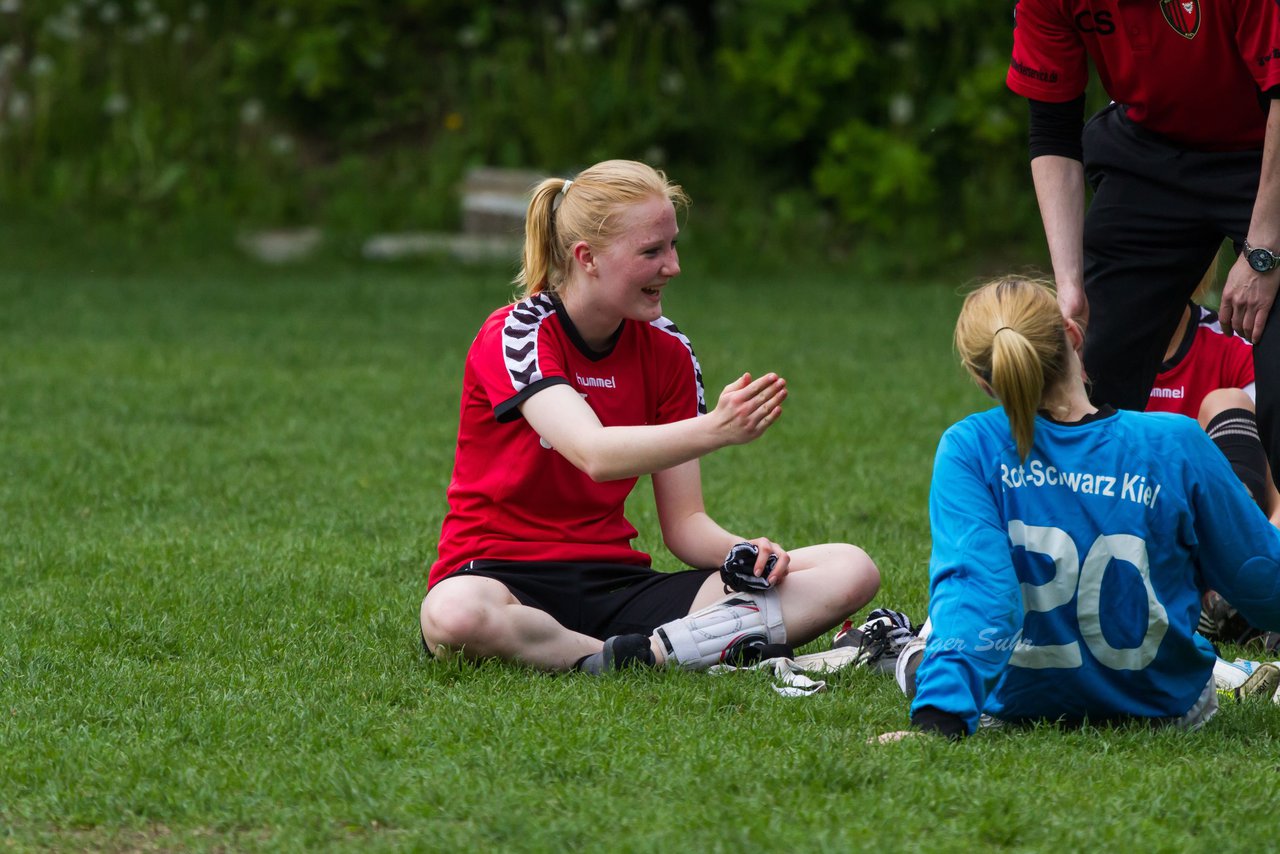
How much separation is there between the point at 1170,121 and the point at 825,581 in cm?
136

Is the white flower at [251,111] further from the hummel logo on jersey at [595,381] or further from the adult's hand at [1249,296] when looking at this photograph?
the adult's hand at [1249,296]

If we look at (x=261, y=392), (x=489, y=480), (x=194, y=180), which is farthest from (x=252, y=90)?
(x=489, y=480)

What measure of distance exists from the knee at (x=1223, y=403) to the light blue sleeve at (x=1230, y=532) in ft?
5.57

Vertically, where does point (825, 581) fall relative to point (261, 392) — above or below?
above

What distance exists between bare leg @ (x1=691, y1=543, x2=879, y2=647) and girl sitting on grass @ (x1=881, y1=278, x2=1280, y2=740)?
84 centimetres

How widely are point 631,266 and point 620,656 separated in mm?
887

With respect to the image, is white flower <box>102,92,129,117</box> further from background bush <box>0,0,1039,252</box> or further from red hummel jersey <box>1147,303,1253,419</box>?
red hummel jersey <box>1147,303,1253,419</box>

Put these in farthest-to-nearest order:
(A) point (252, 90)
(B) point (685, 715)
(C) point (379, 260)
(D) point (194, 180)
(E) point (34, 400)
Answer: (A) point (252, 90)
(D) point (194, 180)
(C) point (379, 260)
(E) point (34, 400)
(B) point (685, 715)

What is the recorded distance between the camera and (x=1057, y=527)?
3135 mm

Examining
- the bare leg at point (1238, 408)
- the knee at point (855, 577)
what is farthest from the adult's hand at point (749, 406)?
the bare leg at point (1238, 408)

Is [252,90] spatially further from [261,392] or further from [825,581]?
A: [825,581]

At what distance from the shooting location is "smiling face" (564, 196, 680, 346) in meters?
3.86

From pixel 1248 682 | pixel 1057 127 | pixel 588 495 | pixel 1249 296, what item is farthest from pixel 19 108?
pixel 1248 682

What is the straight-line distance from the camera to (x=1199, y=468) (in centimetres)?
311
